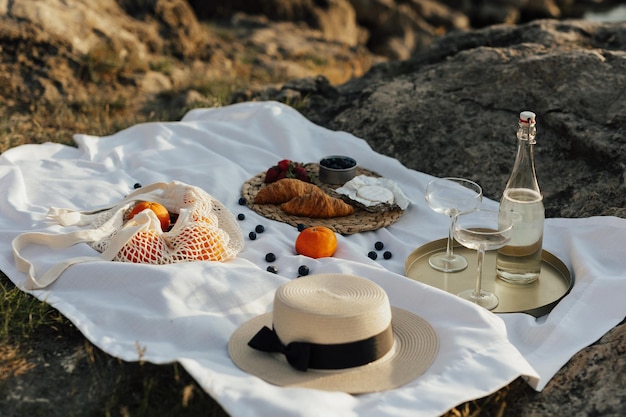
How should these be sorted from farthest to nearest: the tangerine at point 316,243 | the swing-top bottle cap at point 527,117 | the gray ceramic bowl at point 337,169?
1. the gray ceramic bowl at point 337,169
2. the tangerine at point 316,243
3. the swing-top bottle cap at point 527,117

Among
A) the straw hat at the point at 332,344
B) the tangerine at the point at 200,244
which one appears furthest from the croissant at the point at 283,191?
the straw hat at the point at 332,344

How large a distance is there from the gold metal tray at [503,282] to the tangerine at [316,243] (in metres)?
0.37

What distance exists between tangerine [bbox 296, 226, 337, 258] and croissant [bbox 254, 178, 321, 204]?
21.5 inches

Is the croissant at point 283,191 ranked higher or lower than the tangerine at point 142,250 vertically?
lower

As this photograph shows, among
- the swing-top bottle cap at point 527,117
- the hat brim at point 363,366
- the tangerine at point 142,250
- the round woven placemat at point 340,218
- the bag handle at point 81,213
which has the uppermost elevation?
the swing-top bottle cap at point 527,117

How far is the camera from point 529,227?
3383 millimetres

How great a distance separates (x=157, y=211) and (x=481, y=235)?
5.29ft

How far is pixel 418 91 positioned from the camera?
5.43 m

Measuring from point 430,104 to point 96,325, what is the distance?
2996 millimetres

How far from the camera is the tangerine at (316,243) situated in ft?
11.9

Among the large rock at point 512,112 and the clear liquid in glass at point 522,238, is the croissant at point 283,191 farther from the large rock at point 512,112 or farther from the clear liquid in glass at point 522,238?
the clear liquid in glass at point 522,238

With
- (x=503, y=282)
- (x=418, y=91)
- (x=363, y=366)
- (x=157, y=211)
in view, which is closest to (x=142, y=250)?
(x=157, y=211)

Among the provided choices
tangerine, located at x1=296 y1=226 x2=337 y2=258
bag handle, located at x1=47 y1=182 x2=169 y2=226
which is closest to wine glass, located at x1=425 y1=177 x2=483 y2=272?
tangerine, located at x1=296 y1=226 x2=337 y2=258

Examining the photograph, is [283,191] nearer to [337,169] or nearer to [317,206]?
[317,206]
